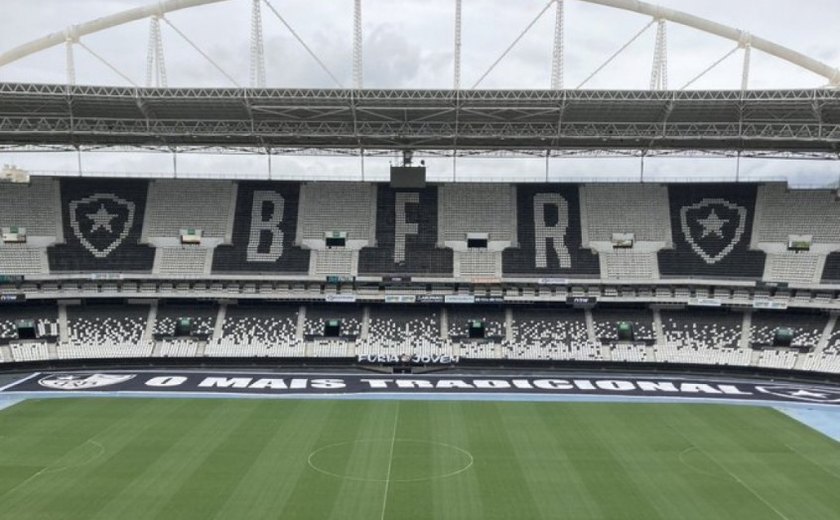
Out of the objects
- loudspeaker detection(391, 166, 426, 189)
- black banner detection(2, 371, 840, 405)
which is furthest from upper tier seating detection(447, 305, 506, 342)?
loudspeaker detection(391, 166, 426, 189)

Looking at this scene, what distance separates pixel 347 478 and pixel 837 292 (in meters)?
33.0

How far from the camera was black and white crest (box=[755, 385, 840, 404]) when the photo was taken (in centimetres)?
3306

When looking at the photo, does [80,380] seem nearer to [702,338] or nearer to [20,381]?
[20,381]

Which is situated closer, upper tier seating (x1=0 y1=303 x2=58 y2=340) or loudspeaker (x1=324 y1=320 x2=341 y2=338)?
upper tier seating (x1=0 y1=303 x2=58 y2=340)

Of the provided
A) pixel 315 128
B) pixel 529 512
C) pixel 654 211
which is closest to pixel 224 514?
pixel 529 512

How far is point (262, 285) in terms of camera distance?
42094 mm

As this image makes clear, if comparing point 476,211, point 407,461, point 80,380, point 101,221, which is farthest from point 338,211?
point 407,461

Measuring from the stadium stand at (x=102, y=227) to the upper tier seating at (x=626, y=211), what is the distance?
1148 inches

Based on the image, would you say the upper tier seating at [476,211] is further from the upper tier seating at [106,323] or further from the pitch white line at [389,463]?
the upper tier seating at [106,323]

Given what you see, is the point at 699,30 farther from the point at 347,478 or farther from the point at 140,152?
the point at 140,152

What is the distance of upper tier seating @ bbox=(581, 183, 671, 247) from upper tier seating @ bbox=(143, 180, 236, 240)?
2456cm

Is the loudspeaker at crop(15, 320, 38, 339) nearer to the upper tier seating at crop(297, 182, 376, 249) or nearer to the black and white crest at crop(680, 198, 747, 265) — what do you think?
the upper tier seating at crop(297, 182, 376, 249)

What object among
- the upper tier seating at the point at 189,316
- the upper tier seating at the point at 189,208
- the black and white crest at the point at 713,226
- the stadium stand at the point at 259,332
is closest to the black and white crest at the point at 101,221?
the upper tier seating at the point at 189,208

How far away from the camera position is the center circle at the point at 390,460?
2170cm
